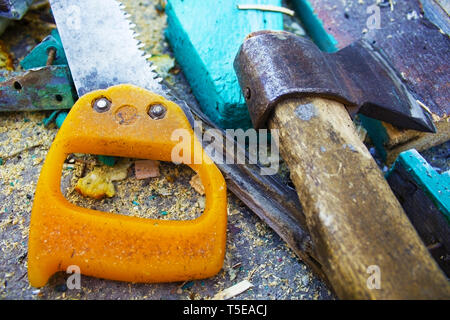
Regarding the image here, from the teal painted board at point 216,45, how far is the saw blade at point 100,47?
0.79 feet

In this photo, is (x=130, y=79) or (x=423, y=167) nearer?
(x=423, y=167)

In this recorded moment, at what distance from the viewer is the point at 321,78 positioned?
1.40m

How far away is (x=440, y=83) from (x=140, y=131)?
54.3 inches

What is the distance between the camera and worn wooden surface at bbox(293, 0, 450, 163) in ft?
5.89

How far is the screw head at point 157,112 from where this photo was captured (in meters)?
1.49

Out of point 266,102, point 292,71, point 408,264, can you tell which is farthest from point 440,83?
point 408,264

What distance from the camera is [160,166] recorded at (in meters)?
1.68

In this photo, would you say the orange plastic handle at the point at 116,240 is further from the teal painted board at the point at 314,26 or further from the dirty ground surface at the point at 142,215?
the teal painted board at the point at 314,26

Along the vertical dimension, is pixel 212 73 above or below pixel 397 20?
→ below

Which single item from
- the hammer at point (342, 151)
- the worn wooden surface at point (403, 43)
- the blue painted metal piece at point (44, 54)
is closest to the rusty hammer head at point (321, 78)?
the hammer at point (342, 151)

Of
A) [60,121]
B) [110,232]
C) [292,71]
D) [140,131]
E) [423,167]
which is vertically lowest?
[60,121]

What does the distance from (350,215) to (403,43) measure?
122 centimetres

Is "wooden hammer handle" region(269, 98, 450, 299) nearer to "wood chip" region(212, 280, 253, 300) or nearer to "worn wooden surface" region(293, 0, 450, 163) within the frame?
"wood chip" region(212, 280, 253, 300)

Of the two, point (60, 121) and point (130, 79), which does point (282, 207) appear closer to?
point (130, 79)
